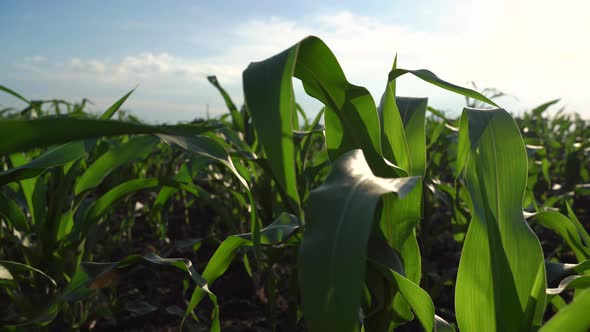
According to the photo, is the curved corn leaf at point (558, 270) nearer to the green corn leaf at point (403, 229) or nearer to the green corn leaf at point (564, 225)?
the green corn leaf at point (564, 225)

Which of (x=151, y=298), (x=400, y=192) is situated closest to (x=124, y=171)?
(x=151, y=298)

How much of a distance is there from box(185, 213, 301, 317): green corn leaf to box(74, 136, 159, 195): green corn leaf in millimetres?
340

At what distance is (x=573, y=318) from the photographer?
1.41ft

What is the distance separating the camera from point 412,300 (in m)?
0.58

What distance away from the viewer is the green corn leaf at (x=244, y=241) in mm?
645

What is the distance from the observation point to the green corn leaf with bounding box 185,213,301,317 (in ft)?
2.12

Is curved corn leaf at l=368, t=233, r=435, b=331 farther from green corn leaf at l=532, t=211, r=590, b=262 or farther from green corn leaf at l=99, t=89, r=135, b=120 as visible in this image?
green corn leaf at l=99, t=89, r=135, b=120

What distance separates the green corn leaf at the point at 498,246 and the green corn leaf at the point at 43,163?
1.98 feet

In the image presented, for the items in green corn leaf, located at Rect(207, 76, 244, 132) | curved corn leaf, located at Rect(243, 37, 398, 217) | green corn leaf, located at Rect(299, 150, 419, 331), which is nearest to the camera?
green corn leaf, located at Rect(299, 150, 419, 331)

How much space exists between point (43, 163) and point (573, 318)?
712 millimetres

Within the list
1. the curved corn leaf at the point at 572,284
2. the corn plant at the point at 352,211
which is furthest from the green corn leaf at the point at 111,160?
the curved corn leaf at the point at 572,284

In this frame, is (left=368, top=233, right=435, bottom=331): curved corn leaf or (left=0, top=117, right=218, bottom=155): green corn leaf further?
(left=368, top=233, right=435, bottom=331): curved corn leaf

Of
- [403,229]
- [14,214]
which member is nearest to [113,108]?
[14,214]

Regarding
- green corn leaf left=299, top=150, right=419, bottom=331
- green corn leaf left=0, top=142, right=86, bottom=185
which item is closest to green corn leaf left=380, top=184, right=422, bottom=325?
green corn leaf left=299, top=150, right=419, bottom=331
